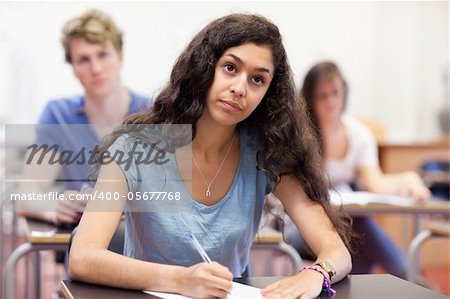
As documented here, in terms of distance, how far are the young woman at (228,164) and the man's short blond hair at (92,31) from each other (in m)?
1.19

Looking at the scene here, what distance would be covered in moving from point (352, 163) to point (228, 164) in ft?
5.08

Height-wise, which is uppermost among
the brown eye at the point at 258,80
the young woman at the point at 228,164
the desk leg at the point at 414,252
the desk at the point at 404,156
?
the brown eye at the point at 258,80

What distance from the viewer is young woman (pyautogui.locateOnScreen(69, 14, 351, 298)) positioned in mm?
1641

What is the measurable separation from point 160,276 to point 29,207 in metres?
1.32

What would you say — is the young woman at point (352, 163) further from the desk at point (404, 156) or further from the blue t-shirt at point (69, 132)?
the desk at point (404, 156)

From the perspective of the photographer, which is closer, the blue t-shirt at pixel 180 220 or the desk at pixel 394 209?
the blue t-shirt at pixel 180 220

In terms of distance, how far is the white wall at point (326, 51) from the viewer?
5066mm

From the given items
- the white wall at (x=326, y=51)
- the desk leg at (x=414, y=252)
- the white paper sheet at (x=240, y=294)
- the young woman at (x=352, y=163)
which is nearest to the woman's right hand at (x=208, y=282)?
the white paper sheet at (x=240, y=294)

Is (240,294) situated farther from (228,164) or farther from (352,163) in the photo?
(352,163)

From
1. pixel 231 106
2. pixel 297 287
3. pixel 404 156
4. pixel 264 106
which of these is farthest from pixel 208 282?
pixel 404 156

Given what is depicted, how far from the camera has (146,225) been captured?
5.52 ft

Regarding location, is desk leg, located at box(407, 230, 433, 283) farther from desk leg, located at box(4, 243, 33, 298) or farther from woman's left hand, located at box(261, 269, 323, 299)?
woman's left hand, located at box(261, 269, 323, 299)

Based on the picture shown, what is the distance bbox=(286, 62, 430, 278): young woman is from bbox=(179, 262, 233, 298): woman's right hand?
165 cm

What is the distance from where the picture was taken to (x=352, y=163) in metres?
3.27
